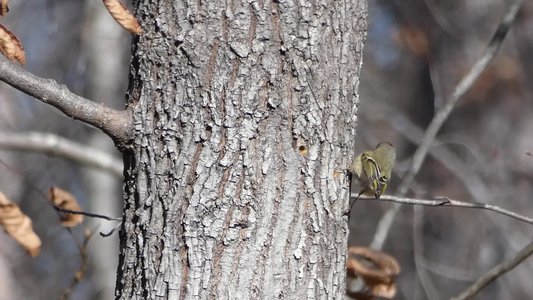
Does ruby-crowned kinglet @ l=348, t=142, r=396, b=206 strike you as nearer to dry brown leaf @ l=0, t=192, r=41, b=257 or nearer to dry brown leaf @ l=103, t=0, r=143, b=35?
dry brown leaf @ l=103, t=0, r=143, b=35

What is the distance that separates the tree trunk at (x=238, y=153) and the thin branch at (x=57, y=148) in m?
2.90

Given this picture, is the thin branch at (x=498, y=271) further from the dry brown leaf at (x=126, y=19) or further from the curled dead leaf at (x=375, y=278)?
the dry brown leaf at (x=126, y=19)

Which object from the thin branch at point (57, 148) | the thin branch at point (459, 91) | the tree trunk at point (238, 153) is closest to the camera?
the tree trunk at point (238, 153)

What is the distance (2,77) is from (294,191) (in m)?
0.67

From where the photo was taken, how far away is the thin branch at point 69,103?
71.0 inches

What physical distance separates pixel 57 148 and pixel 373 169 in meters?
3.03

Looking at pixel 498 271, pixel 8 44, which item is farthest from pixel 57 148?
pixel 498 271

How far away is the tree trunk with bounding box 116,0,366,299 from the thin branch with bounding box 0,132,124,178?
290 centimetres

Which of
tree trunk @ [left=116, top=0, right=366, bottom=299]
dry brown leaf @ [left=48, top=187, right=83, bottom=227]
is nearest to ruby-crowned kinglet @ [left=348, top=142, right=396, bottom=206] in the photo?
tree trunk @ [left=116, top=0, right=366, bottom=299]

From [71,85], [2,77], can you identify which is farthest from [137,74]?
[71,85]

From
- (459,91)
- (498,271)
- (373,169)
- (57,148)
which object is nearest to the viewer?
(373,169)

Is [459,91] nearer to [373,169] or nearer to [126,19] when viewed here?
[373,169]

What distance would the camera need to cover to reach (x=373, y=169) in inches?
79.0

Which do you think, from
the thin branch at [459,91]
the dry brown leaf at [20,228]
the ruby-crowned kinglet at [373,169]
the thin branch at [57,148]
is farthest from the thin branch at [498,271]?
the thin branch at [57,148]
